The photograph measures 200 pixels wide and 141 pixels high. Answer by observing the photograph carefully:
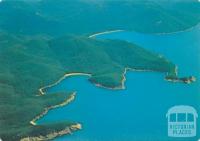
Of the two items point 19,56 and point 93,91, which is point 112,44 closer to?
point 93,91

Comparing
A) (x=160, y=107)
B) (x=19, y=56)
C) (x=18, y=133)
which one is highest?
(x=19, y=56)

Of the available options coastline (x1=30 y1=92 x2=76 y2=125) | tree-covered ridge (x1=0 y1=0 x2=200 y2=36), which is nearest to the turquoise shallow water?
coastline (x1=30 y1=92 x2=76 y2=125)

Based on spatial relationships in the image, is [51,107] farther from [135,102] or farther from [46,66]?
[135,102]

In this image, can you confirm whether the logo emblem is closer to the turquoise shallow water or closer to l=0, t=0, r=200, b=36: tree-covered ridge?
the turquoise shallow water

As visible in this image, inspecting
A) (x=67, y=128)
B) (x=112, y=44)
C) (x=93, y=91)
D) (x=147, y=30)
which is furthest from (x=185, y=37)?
(x=67, y=128)

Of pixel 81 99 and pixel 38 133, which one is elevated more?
pixel 81 99

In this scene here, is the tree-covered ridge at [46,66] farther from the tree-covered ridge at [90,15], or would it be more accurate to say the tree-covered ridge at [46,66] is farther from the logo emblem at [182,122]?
the logo emblem at [182,122]

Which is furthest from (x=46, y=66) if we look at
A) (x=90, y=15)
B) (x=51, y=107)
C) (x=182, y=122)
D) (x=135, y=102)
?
(x=182, y=122)

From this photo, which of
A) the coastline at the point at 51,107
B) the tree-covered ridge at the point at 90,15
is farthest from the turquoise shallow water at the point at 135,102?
the tree-covered ridge at the point at 90,15
